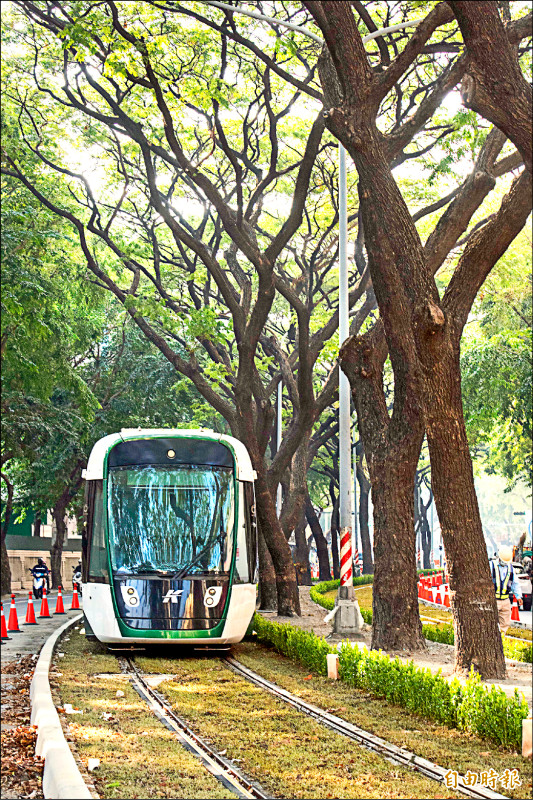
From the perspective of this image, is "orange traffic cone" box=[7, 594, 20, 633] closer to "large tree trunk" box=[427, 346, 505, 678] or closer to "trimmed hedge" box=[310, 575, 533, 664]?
"trimmed hedge" box=[310, 575, 533, 664]

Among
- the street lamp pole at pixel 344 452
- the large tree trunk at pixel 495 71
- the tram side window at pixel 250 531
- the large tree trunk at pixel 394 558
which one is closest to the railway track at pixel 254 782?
the large tree trunk at pixel 394 558

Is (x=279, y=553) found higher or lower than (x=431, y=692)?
higher

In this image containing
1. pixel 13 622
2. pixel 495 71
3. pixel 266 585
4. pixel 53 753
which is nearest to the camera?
pixel 53 753

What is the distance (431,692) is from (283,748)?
187 cm

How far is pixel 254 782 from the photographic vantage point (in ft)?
24.3

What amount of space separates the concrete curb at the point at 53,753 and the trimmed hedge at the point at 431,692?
11.0ft

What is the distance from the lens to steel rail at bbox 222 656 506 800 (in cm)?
716

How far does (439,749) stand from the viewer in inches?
328

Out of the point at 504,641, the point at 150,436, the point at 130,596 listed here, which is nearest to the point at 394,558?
the point at 504,641

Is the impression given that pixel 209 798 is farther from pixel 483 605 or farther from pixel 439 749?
pixel 483 605

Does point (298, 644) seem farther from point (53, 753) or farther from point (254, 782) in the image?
point (53, 753)

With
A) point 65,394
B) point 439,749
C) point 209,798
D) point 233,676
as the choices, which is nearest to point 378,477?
point 233,676

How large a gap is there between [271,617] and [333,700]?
1076cm

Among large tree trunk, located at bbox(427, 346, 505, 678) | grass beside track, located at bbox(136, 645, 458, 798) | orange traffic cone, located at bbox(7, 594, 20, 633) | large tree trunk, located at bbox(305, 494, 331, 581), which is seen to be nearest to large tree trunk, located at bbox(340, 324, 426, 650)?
grass beside track, located at bbox(136, 645, 458, 798)
